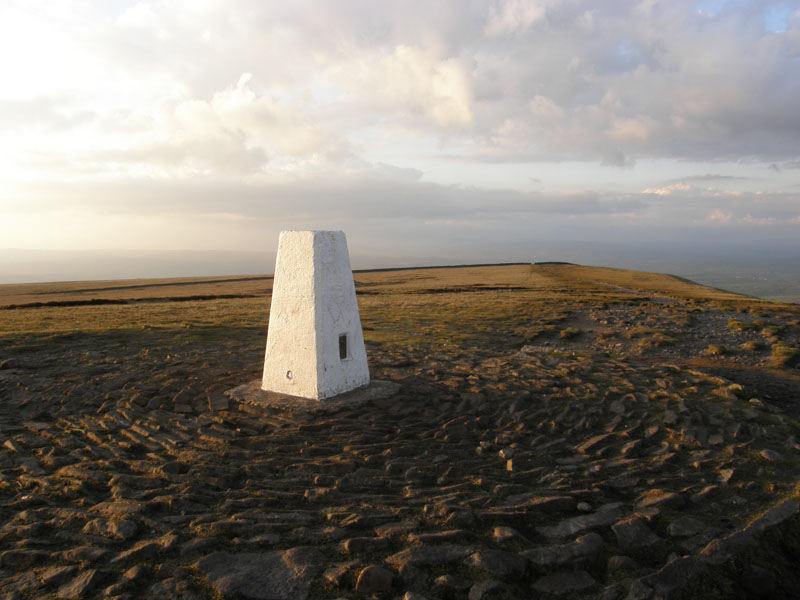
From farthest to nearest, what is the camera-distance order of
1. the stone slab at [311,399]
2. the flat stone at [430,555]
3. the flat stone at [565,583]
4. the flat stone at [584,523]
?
the stone slab at [311,399] → the flat stone at [584,523] → the flat stone at [430,555] → the flat stone at [565,583]

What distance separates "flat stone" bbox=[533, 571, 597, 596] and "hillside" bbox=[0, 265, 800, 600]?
0.08 ft

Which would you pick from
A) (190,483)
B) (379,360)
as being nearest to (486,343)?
(379,360)

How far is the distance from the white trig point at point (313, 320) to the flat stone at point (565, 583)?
6.88 m

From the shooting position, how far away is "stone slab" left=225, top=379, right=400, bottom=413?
11.4 m

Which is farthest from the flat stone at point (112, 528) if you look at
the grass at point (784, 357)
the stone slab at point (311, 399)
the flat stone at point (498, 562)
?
the grass at point (784, 357)

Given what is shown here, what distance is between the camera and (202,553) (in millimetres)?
6363

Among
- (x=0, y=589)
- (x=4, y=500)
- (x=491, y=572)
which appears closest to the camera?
(x=0, y=589)

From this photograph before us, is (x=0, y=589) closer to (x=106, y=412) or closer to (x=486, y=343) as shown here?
(x=106, y=412)

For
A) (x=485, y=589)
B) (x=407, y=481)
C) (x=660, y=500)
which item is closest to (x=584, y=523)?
(x=660, y=500)

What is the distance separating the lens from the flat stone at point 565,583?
583cm

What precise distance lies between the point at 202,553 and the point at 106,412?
22.5ft

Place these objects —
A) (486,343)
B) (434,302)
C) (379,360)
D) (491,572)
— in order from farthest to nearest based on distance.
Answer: (434,302)
(486,343)
(379,360)
(491,572)

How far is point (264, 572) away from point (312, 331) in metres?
6.26

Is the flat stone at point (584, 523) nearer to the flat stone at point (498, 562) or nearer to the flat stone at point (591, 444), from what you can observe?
the flat stone at point (498, 562)
